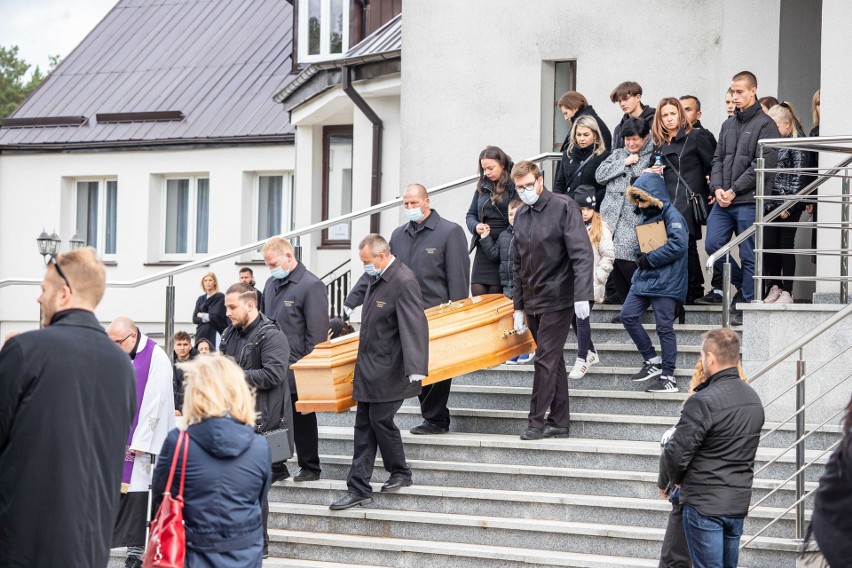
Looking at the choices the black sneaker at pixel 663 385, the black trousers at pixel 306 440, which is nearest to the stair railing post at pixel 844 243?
the black sneaker at pixel 663 385

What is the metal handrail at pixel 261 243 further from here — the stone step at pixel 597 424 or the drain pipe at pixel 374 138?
the drain pipe at pixel 374 138

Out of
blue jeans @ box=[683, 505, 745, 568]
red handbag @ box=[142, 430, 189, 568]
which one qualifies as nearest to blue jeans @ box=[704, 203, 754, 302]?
blue jeans @ box=[683, 505, 745, 568]

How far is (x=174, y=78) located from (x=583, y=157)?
59.3 ft

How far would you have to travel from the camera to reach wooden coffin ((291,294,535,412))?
10.5 meters

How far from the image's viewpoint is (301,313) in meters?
11.0

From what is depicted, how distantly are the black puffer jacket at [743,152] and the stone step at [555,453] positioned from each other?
219 centimetres

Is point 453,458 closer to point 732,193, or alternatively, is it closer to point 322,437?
point 322,437

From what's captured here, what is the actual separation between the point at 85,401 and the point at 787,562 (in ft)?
16.5

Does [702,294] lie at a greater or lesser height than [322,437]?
greater

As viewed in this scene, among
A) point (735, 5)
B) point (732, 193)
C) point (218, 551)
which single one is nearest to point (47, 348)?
point (218, 551)

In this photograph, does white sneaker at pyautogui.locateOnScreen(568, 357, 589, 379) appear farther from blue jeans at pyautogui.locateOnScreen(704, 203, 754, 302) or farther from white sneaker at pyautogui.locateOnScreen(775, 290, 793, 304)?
white sneaker at pyautogui.locateOnScreen(775, 290, 793, 304)

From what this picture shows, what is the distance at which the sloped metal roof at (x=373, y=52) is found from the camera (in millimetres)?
18766

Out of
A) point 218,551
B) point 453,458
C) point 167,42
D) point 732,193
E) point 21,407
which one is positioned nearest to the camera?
point 21,407

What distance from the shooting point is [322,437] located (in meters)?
11.4
